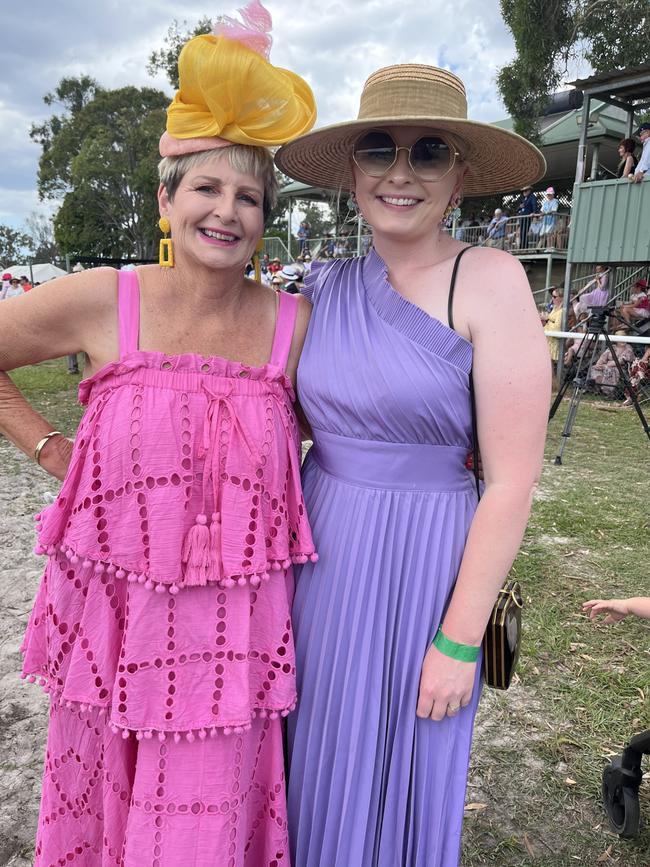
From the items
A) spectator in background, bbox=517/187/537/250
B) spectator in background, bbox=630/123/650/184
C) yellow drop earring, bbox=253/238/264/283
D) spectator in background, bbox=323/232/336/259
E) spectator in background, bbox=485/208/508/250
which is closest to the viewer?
yellow drop earring, bbox=253/238/264/283

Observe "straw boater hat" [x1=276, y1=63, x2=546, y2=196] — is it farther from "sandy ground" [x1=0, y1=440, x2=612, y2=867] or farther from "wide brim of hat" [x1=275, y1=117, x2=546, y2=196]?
"sandy ground" [x1=0, y1=440, x2=612, y2=867]

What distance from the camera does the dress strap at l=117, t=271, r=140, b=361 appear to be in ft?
5.27

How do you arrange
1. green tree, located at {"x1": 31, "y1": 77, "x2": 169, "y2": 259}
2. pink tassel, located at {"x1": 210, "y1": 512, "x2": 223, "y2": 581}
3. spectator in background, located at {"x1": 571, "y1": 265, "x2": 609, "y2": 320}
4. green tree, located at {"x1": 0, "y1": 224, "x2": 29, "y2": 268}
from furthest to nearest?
green tree, located at {"x1": 0, "y1": 224, "x2": 29, "y2": 268}, green tree, located at {"x1": 31, "y1": 77, "x2": 169, "y2": 259}, spectator in background, located at {"x1": 571, "y1": 265, "x2": 609, "y2": 320}, pink tassel, located at {"x1": 210, "y1": 512, "x2": 223, "y2": 581}

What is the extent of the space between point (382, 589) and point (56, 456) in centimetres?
100

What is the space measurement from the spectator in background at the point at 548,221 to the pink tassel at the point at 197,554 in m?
15.9

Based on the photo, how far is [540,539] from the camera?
4941mm

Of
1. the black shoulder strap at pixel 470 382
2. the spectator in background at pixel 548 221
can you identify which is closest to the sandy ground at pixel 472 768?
the black shoulder strap at pixel 470 382

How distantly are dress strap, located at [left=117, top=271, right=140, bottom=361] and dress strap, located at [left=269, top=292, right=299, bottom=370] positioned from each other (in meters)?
0.34

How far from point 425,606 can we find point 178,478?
2.11 ft

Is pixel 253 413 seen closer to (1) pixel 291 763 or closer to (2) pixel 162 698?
(2) pixel 162 698

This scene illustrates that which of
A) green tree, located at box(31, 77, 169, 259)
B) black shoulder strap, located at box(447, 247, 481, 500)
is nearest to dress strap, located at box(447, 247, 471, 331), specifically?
black shoulder strap, located at box(447, 247, 481, 500)

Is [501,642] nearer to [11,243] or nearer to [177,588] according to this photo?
[177,588]

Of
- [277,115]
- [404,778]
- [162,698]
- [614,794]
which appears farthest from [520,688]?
[277,115]

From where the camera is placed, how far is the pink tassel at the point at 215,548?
1466 millimetres
